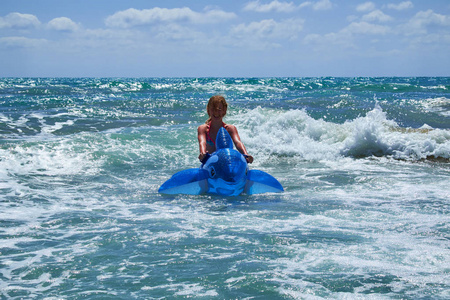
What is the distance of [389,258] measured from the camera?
12.3 ft

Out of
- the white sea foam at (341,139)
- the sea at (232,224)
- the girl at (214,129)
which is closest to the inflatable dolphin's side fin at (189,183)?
the sea at (232,224)

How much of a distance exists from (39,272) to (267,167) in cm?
591

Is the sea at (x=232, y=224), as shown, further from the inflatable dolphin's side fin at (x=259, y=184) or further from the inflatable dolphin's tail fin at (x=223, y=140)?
the inflatable dolphin's tail fin at (x=223, y=140)

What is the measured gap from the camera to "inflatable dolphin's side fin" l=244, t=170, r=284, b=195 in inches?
248

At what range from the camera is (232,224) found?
4789 mm

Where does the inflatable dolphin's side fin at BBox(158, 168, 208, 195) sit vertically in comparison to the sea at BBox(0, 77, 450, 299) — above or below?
above

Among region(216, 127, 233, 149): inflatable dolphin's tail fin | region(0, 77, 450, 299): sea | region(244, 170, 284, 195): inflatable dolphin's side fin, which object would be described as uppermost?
region(216, 127, 233, 149): inflatable dolphin's tail fin

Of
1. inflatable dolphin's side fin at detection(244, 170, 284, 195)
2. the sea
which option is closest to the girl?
inflatable dolphin's side fin at detection(244, 170, 284, 195)

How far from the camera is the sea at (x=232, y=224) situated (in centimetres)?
329

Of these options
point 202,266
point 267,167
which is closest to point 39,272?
point 202,266

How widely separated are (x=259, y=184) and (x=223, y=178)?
602mm

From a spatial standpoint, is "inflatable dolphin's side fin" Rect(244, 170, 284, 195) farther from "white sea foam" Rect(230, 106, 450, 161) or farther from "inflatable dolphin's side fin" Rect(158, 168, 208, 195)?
"white sea foam" Rect(230, 106, 450, 161)

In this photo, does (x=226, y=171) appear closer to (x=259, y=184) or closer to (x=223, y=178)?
(x=223, y=178)

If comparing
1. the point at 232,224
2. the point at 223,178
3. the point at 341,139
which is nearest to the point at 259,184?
the point at 223,178
